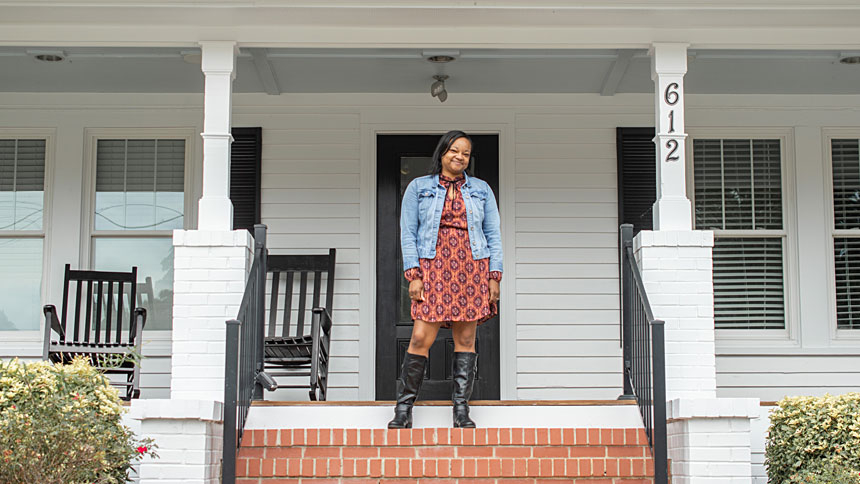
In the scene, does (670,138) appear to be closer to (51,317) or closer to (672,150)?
(672,150)

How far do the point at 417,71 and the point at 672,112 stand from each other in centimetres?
171

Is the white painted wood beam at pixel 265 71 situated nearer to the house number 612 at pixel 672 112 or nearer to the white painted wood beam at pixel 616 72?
the white painted wood beam at pixel 616 72

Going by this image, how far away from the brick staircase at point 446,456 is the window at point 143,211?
2.44 meters

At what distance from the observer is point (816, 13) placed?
5105 mm

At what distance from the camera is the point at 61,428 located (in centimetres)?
374

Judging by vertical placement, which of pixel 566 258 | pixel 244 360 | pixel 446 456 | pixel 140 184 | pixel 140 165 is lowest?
pixel 446 456

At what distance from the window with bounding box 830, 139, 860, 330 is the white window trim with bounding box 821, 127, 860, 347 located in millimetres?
24

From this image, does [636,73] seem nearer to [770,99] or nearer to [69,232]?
[770,99]

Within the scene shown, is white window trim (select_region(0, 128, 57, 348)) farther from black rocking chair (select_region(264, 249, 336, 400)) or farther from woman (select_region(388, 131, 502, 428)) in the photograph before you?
woman (select_region(388, 131, 502, 428))

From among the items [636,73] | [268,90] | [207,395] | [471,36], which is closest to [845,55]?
[636,73]

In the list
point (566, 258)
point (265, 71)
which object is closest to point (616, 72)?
point (566, 258)

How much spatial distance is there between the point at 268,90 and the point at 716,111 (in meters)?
2.95

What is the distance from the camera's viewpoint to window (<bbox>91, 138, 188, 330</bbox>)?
6.57 m

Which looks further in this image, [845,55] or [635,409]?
[845,55]
